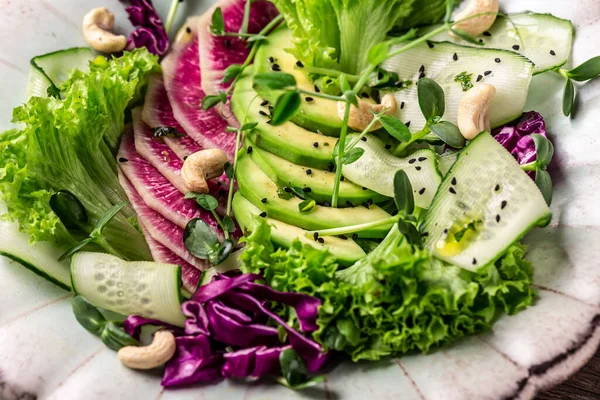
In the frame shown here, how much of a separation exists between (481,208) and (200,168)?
1.35m

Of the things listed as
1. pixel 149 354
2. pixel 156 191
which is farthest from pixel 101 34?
pixel 149 354

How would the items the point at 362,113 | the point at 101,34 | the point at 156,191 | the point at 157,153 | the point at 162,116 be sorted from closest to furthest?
the point at 362,113 → the point at 156,191 → the point at 157,153 → the point at 162,116 → the point at 101,34

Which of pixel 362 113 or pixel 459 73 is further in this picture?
pixel 459 73

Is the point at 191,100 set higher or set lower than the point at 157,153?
higher

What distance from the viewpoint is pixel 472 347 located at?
94.1 inches

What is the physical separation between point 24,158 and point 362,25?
6.05 feet

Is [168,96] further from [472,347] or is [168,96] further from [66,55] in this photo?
[472,347]

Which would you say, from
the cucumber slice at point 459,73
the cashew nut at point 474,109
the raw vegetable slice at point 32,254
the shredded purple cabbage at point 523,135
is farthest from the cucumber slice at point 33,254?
the shredded purple cabbage at point 523,135

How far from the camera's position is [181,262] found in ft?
A: 9.78

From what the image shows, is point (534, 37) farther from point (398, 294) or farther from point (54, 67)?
point (54, 67)

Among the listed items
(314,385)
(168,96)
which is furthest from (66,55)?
(314,385)

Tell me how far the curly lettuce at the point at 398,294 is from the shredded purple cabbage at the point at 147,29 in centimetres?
190

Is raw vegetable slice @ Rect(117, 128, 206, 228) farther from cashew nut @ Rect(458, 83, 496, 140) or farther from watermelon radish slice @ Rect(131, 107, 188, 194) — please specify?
cashew nut @ Rect(458, 83, 496, 140)

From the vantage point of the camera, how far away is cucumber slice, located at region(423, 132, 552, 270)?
2396 millimetres
